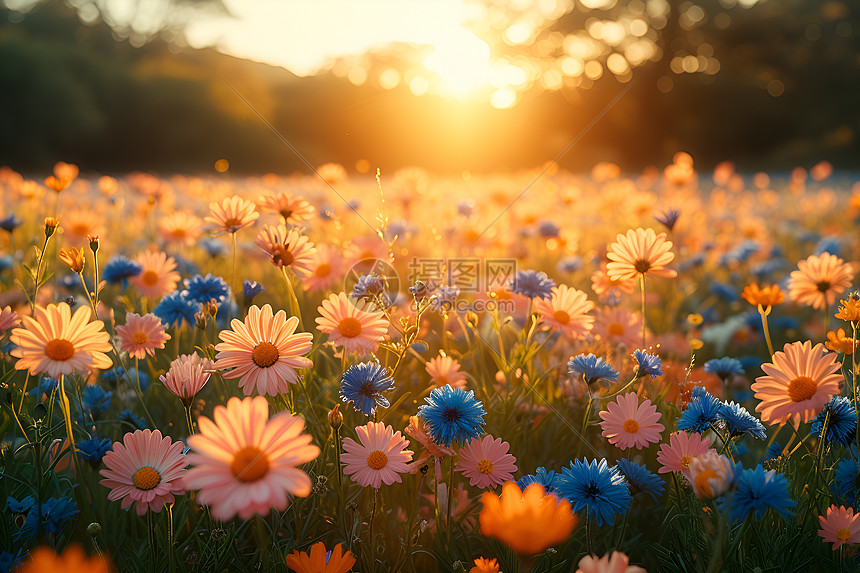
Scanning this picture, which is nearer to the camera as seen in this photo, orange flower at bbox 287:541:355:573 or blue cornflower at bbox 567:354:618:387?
orange flower at bbox 287:541:355:573

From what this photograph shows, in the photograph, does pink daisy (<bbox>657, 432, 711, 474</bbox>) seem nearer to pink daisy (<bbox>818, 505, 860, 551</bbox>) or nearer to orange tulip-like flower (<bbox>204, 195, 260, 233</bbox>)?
pink daisy (<bbox>818, 505, 860, 551</bbox>)

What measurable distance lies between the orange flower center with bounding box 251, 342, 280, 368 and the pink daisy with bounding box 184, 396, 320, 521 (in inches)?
10.4

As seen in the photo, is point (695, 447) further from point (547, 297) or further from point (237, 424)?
point (237, 424)

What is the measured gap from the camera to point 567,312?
1.51 meters

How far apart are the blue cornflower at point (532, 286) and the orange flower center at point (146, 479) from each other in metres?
0.99

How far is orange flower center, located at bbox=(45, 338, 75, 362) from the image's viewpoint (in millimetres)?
959

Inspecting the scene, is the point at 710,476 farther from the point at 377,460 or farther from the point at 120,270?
the point at 120,270

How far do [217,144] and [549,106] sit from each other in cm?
1354

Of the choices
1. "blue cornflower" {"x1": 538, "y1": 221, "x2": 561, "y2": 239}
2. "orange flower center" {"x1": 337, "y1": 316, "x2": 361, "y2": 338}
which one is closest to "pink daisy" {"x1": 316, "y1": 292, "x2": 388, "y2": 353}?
"orange flower center" {"x1": 337, "y1": 316, "x2": 361, "y2": 338}

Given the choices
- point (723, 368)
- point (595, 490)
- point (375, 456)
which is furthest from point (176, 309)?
point (723, 368)

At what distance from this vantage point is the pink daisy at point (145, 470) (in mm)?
943

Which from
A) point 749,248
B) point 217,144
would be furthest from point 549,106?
point 749,248

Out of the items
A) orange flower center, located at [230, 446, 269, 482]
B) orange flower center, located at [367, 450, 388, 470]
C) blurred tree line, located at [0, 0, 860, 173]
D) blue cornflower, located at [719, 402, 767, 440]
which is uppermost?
blurred tree line, located at [0, 0, 860, 173]

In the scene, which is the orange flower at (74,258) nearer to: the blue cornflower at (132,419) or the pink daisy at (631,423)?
the blue cornflower at (132,419)
